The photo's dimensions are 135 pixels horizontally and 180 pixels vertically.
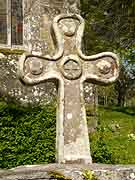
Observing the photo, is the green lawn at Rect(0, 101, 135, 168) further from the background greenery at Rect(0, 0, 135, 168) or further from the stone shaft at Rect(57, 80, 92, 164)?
the stone shaft at Rect(57, 80, 92, 164)

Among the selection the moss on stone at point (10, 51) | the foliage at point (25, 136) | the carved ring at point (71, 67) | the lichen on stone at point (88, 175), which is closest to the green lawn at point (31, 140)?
the foliage at point (25, 136)

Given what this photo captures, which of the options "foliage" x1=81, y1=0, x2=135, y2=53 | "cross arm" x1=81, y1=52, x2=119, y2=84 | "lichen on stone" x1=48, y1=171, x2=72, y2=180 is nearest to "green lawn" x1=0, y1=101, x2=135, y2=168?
"cross arm" x1=81, y1=52, x2=119, y2=84

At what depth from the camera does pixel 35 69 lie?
5.52 metres

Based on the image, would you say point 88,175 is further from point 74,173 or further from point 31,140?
point 31,140

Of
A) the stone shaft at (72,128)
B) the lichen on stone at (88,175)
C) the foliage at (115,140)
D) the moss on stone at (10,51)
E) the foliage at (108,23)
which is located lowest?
the foliage at (115,140)

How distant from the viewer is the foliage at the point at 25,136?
28.1 ft

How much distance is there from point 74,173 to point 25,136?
409 cm

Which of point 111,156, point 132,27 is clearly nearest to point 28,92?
point 111,156

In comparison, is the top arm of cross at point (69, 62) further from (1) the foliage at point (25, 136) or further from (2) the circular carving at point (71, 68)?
Answer: (1) the foliage at point (25, 136)

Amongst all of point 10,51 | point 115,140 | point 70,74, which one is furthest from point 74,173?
point 115,140

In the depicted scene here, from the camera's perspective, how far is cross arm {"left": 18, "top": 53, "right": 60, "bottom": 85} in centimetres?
543

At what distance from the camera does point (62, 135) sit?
554 centimetres

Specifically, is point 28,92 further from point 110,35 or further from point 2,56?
point 110,35

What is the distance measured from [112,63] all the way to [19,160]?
320 cm
